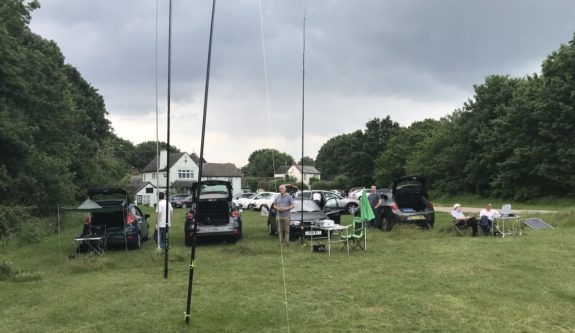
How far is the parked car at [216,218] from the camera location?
12406mm

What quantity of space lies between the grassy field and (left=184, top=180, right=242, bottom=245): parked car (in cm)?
154

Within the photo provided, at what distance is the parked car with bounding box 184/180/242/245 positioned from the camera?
12406 millimetres

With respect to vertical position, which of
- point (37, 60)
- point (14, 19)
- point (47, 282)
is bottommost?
point (47, 282)

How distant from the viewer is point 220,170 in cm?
8200

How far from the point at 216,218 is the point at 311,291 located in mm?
7416

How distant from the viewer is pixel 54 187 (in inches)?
847

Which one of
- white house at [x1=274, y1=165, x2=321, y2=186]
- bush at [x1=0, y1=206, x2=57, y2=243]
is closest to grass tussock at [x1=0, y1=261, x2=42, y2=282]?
bush at [x1=0, y1=206, x2=57, y2=243]

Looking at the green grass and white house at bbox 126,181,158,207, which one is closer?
the green grass

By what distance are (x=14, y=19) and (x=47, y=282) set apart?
18.2m

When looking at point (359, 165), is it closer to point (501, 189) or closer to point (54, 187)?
point (501, 189)

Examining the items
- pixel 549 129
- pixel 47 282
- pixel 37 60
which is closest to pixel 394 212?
pixel 47 282

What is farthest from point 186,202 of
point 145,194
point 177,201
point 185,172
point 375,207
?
point 185,172

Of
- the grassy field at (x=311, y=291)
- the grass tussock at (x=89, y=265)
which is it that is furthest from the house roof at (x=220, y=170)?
the grass tussock at (x=89, y=265)

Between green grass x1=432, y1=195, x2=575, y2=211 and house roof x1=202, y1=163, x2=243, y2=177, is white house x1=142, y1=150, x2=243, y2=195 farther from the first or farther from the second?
green grass x1=432, y1=195, x2=575, y2=211
